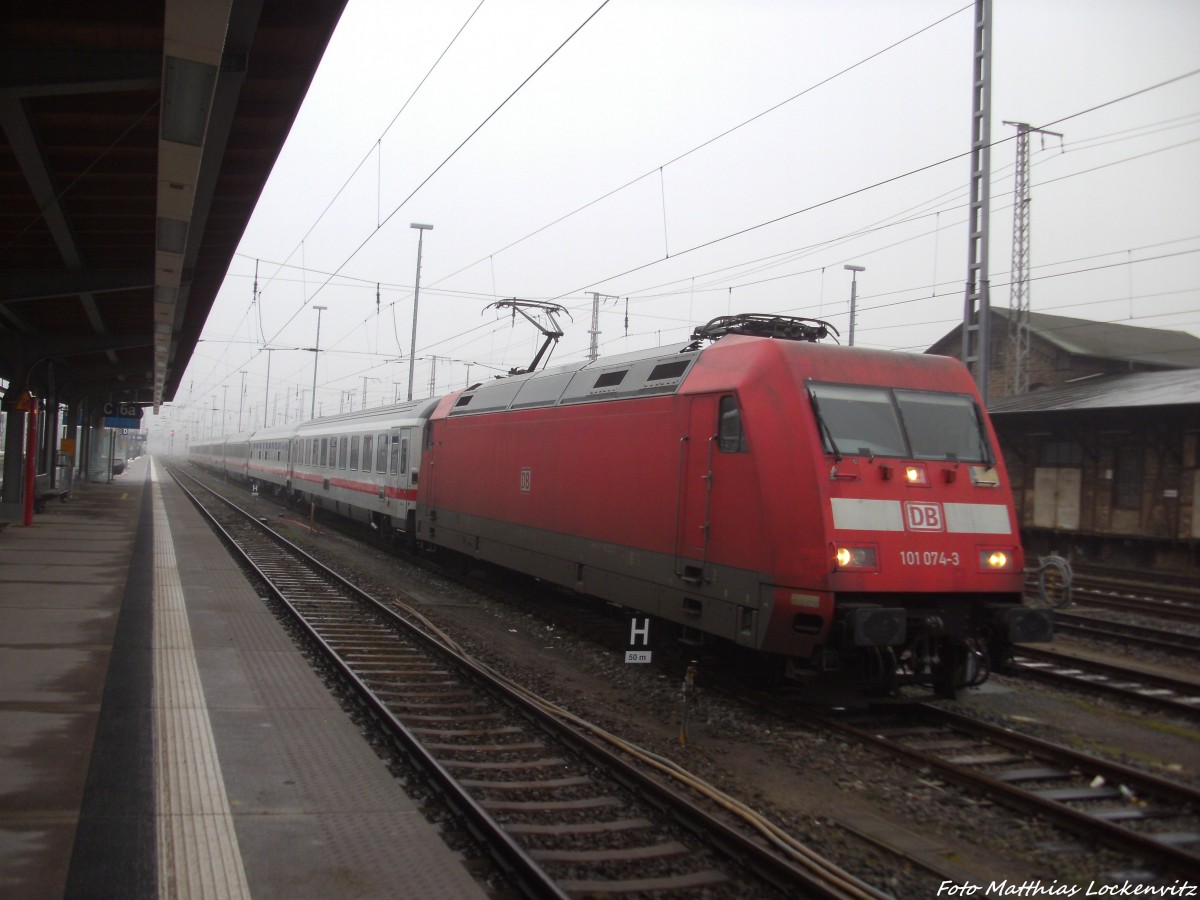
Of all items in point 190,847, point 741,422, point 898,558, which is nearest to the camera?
point 190,847

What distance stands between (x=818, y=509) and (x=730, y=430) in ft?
4.13

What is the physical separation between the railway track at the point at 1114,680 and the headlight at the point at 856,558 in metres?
3.20

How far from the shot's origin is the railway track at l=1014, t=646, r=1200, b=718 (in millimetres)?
8750

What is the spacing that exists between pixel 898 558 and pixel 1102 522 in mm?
17792

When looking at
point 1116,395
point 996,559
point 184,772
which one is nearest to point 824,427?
point 996,559

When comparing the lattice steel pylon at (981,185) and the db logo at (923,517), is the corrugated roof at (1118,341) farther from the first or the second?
the db logo at (923,517)

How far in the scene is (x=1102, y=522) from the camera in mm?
22469

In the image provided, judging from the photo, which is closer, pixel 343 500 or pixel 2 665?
pixel 2 665

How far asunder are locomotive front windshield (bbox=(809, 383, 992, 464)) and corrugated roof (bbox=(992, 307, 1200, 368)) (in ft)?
91.7

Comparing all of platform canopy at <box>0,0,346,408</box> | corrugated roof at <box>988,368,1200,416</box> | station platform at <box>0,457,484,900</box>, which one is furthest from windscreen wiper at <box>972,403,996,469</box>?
corrugated roof at <box>988,368,1200,416</box>

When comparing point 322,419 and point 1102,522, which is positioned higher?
point 322,419

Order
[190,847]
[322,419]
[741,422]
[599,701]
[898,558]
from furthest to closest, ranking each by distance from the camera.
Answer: [322,419]
[599,701]
[741,422]
[898,558]
[190,847]

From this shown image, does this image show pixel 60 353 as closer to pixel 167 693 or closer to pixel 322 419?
pixel 322 419

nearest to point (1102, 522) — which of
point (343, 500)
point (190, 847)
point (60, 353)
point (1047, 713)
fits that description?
point (1047, 713)
